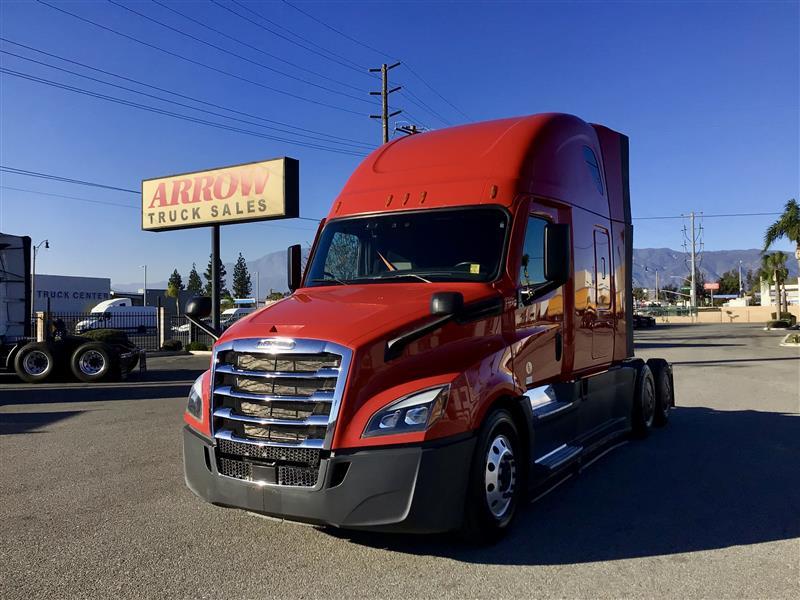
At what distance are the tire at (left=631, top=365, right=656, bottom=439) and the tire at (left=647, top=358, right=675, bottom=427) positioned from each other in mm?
289

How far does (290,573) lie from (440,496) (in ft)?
3.43

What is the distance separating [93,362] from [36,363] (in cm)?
126

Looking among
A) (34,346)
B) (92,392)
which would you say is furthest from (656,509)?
(34,346)

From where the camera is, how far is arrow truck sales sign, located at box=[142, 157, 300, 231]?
79.0 ft

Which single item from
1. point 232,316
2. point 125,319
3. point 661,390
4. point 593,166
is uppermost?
point 593,166

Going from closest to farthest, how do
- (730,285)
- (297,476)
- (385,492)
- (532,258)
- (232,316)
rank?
(385,492) < (297,476) < (532,258) < (232,316) < (730,285)

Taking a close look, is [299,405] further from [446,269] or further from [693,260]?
[693,260]

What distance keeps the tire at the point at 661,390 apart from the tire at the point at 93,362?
39.0ft

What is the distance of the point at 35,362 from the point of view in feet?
49.2

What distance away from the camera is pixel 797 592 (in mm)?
3684

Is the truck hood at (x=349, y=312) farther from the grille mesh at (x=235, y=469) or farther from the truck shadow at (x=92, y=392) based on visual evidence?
the truck shadow at (x=92, y=392)

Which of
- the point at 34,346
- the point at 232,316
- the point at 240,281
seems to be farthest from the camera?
the point at 240,281

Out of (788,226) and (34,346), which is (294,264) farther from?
(788,226)

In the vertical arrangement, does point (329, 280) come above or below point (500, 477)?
above
